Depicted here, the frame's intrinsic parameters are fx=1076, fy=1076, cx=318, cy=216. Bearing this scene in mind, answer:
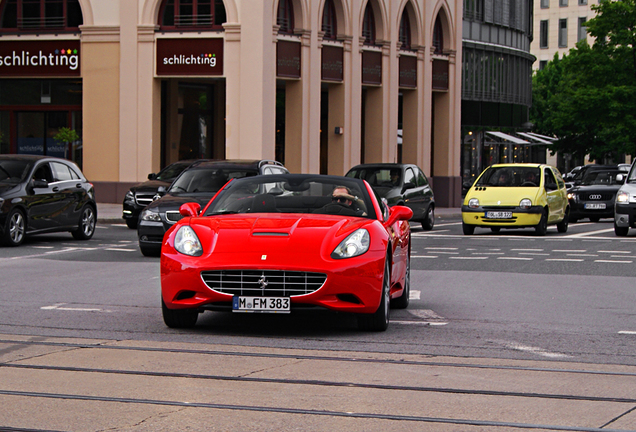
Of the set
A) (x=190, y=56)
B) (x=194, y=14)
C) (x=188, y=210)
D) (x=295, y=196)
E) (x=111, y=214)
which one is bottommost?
(x=111, y=214)

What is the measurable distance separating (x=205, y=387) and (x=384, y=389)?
105cm

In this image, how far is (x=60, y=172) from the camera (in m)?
19.9

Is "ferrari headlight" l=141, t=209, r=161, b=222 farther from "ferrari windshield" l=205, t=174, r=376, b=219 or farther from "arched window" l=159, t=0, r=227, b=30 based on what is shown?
"arched window" l=159, t=0, r=227, b=30

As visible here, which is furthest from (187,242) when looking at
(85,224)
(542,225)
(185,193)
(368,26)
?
(368,26)

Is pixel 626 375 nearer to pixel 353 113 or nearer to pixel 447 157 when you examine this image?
pixel 353 113

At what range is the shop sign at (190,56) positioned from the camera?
1310 inches

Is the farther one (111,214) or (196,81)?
(196,81)

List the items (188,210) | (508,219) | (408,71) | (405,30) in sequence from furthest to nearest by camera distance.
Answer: (405,30)
(408,71)
(508,219)
(188,210)

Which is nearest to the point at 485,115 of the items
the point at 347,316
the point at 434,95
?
the point at 434,95

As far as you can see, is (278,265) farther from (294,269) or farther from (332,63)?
(332,63)

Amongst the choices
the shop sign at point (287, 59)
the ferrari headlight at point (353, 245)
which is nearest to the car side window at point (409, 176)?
the shop sign at point (287, 59)

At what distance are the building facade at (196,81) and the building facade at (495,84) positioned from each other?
8.72 meters

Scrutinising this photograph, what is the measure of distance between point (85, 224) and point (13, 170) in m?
1.99

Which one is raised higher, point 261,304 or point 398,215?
point 398,215
